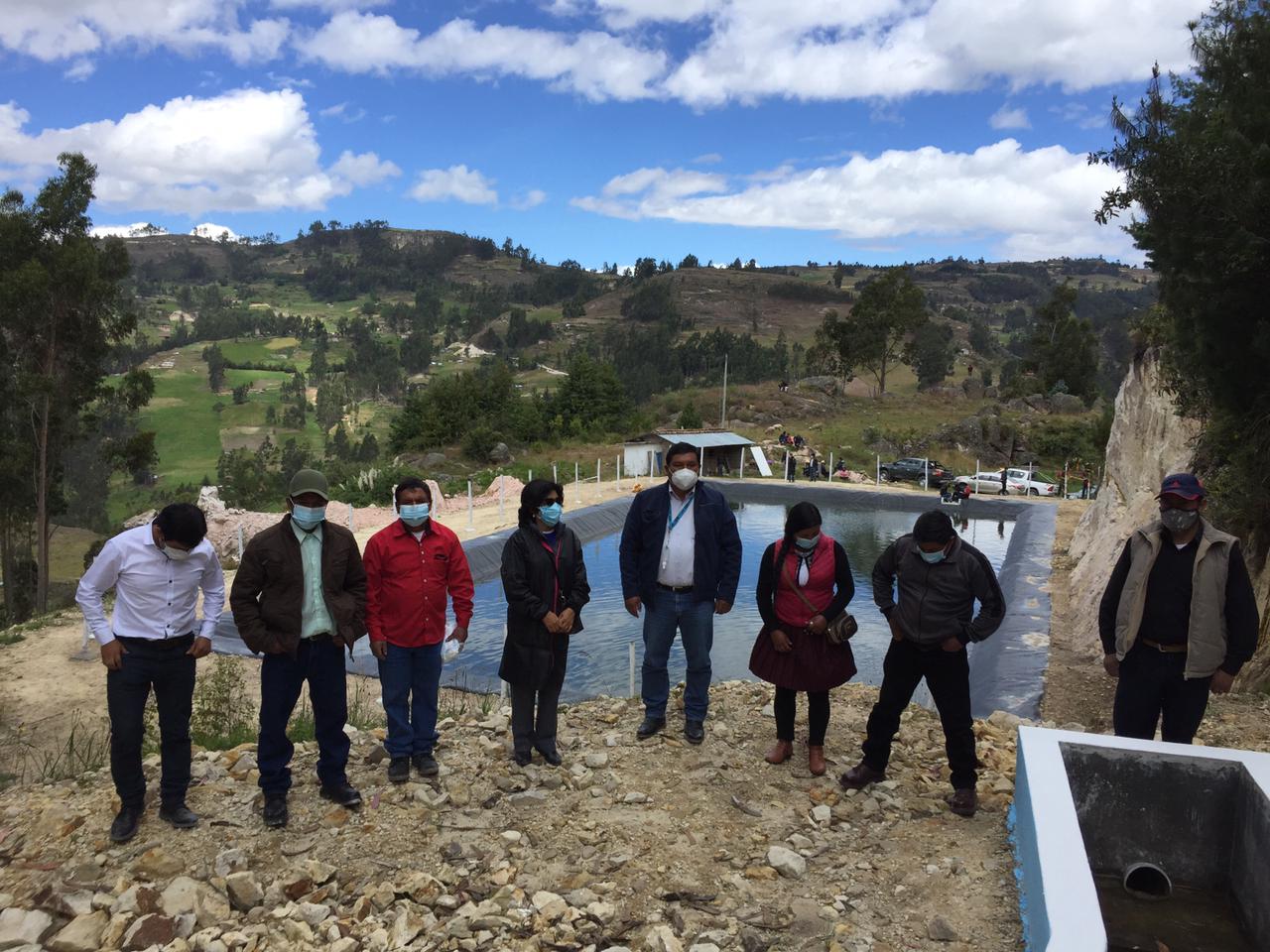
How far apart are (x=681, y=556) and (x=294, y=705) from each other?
1.80 metres

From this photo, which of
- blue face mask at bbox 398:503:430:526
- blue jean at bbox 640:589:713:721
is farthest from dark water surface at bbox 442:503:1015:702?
blue face mask at bbox 398:503:430:526

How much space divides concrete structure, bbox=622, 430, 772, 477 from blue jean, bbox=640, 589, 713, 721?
66.7 ft

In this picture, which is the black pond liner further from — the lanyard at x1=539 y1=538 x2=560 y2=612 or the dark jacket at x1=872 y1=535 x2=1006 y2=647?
the lanyard at x1=539 y1=538 x2=560 y2=612

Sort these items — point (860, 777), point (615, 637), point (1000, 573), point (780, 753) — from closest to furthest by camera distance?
point (860, 777) → point (780, 753) → point (615, 637) → point (1000, 573)

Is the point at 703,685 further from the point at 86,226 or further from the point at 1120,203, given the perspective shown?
the point at 86,226

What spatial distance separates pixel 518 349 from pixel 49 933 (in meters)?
84.2

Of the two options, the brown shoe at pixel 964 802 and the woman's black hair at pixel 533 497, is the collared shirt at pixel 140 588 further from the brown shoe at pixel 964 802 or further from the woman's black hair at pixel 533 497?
the brown shoe at pixel 964 802

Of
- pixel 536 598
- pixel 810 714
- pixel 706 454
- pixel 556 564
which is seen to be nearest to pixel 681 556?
pixel 556 564

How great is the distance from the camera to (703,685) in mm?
4312

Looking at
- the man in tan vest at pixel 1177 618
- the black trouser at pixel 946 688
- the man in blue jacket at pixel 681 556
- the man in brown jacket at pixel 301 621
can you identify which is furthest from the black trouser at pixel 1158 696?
the man in brown jacket at pixel 301 621

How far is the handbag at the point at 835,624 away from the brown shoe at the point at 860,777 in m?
0.57

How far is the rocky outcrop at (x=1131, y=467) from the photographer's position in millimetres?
7832

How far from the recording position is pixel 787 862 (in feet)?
10.6

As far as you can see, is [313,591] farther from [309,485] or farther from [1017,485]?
[1017,485]
